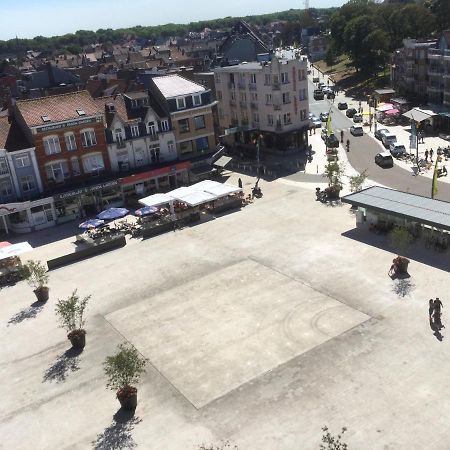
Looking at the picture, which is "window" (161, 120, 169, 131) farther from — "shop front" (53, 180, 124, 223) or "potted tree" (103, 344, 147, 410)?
"potted tree" (103, 344, 147, 410)

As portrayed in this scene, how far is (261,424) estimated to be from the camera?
83.5ft

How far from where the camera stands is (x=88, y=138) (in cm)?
6106

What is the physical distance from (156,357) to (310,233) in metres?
21.2

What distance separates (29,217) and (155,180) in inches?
607

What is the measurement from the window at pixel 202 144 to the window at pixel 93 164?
13.5 meters

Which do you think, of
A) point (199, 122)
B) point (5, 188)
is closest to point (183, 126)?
point (199, 122)

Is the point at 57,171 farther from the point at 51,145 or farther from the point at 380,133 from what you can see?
the point at 380,133

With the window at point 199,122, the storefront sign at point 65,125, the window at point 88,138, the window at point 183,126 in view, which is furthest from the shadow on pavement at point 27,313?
the window at point 199,122

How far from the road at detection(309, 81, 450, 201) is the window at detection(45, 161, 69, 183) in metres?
34.8

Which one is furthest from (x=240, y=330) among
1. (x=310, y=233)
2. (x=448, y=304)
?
(x=310, y=233)

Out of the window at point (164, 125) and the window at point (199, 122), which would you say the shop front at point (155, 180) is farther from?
the window at point (199, 122)

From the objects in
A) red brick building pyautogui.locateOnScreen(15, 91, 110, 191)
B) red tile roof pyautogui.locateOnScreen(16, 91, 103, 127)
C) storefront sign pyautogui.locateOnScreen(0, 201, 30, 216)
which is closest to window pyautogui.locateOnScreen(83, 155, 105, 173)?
red brick building pyautogui.locateOnScreen(15, 91, 110, 191)

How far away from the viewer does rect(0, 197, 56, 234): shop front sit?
56750 millimetres

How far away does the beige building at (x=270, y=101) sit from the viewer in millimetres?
75000
